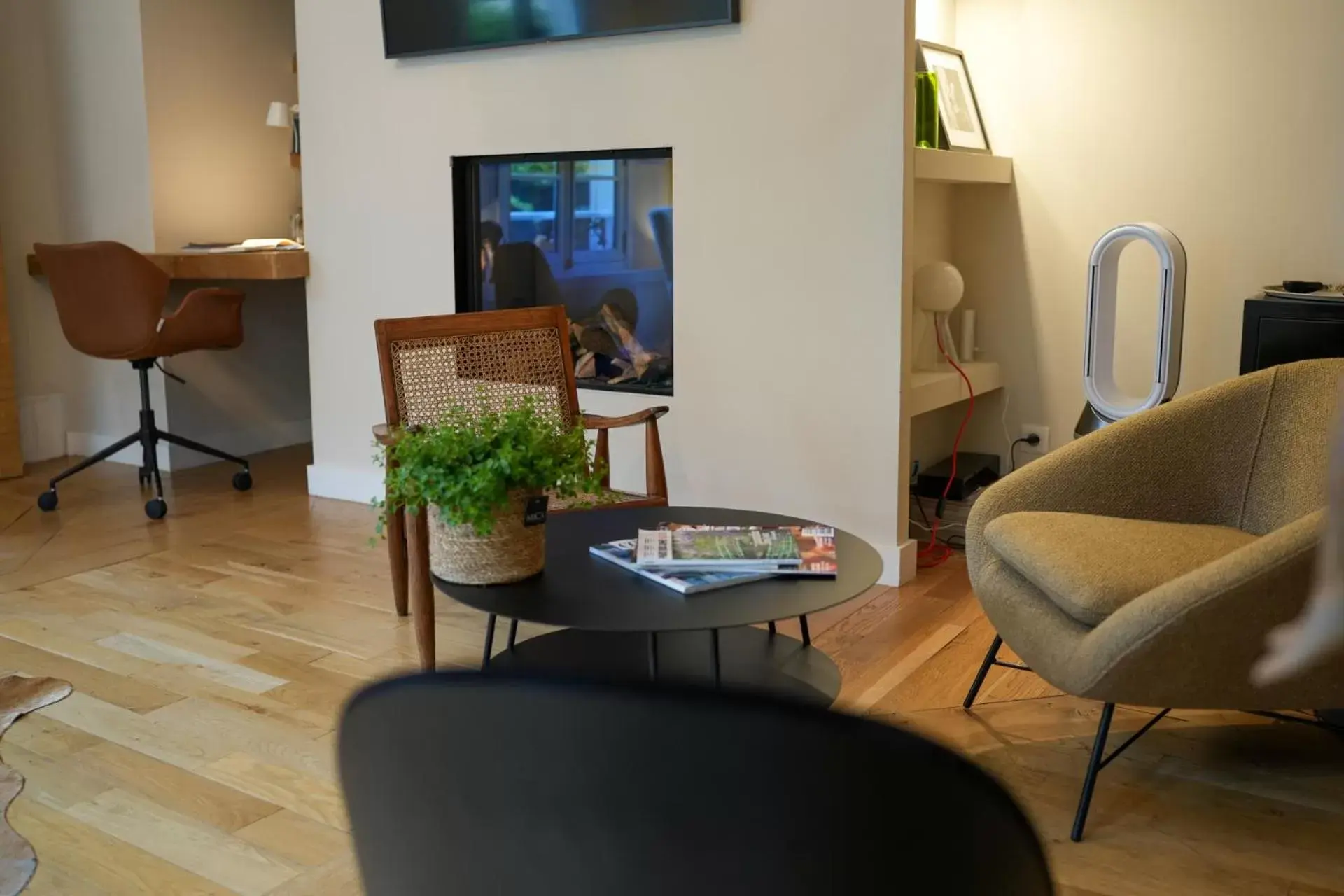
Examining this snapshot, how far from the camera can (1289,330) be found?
339 centimetres

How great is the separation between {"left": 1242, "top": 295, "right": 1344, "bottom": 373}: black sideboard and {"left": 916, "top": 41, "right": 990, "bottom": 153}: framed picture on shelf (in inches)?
38.2

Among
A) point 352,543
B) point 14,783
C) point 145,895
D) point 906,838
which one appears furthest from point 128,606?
point 906,838

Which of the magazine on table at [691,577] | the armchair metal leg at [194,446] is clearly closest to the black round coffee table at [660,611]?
the magazine on table at [691,577]

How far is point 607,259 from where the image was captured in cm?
412

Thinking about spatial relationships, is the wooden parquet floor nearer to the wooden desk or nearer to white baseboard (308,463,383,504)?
white baseboard (308,463,383,504)

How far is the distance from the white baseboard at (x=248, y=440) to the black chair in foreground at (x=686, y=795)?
479 cm

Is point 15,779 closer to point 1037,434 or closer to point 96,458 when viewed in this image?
point 96,458

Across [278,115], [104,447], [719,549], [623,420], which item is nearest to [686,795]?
[719,549]

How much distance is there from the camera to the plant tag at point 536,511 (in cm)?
223

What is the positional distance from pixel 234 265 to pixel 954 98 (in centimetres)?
251

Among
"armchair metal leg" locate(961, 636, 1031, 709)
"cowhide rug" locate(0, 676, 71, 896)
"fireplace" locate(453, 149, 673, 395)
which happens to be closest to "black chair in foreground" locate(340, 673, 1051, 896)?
"cowhide rug" locate(0, 676, 71, 896)

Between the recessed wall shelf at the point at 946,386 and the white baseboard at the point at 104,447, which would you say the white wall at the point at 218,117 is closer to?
the white baseboard at the point at 104,447

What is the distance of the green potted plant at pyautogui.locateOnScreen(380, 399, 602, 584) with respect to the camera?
86.4 inches

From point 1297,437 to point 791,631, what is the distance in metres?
1.21
